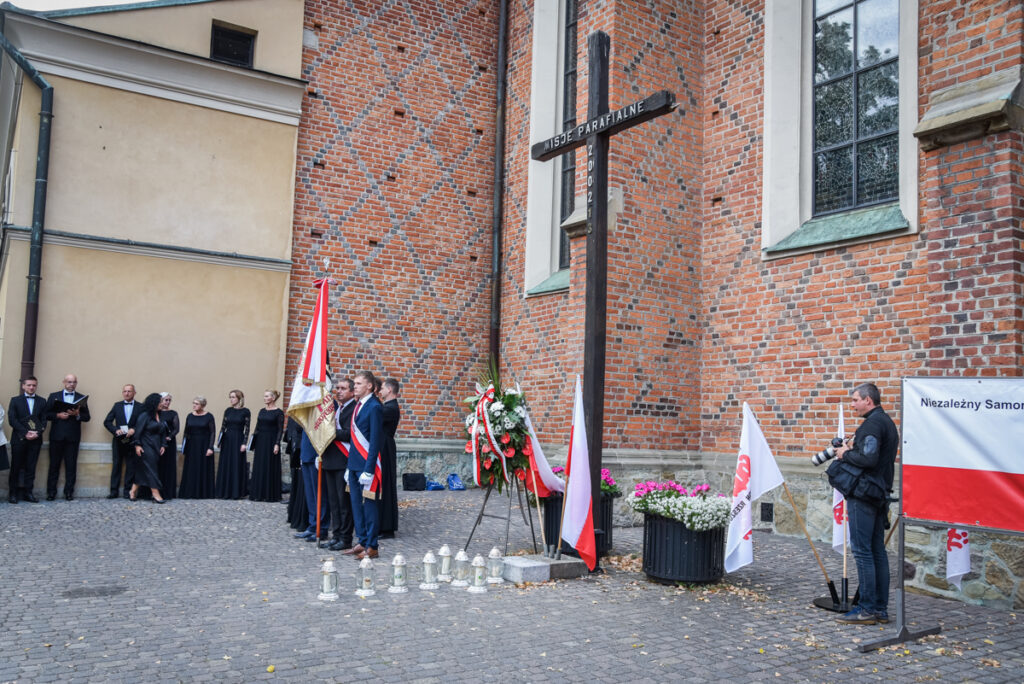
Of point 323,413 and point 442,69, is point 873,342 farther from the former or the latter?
point 442,69

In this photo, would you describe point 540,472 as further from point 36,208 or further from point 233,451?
point 36,208

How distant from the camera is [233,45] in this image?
13.6 meters

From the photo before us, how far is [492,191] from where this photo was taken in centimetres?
1555

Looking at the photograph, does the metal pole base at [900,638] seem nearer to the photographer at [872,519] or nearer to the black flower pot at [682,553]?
the photographer at [872,519]

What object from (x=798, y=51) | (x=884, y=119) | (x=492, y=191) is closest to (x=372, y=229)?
(x=492, y=191)

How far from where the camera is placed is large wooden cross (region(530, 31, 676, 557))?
7926 mm

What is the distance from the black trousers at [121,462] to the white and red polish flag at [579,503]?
7.62 meters

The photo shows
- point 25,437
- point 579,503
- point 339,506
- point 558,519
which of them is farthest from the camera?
point 25,437

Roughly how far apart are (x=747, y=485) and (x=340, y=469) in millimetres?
4482

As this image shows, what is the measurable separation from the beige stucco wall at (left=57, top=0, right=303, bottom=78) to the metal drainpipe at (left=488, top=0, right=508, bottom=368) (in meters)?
3.89

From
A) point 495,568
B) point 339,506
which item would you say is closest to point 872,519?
point 495,568

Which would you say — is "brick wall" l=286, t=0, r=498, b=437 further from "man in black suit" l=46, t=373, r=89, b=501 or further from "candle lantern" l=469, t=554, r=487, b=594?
"candle lantern" l=469, t=554, r=487, b=594

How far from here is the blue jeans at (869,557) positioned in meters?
6.18

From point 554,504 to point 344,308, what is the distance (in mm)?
6919
